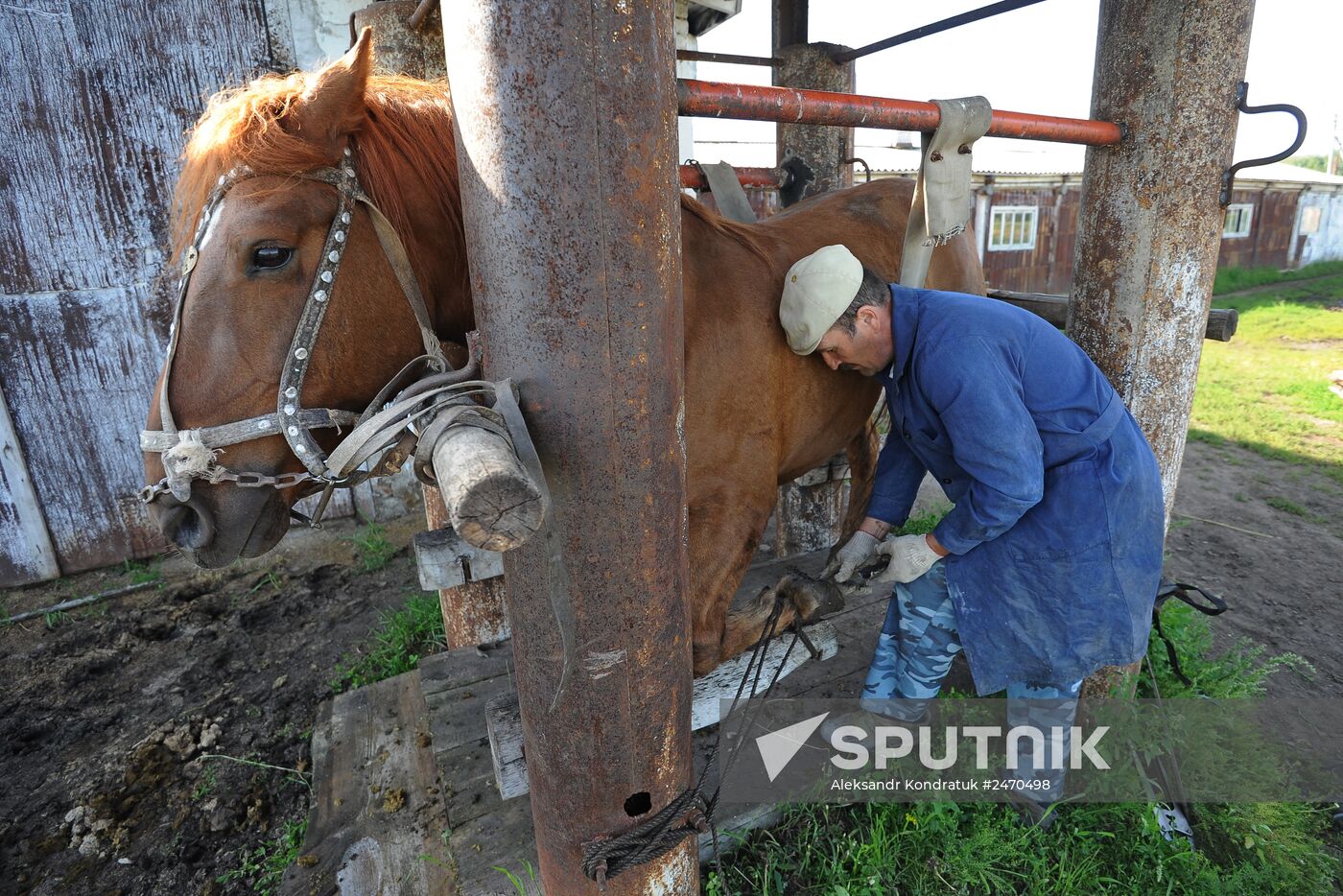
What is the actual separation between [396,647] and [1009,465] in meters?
3.19

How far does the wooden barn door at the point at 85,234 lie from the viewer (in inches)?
161

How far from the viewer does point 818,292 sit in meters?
1.85

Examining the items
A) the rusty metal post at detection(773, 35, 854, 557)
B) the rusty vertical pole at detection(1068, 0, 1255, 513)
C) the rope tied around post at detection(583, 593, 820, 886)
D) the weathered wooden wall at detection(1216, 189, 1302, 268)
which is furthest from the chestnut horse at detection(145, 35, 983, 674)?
the weathered wooden wall at detection(1216, 189, 1302, 268)

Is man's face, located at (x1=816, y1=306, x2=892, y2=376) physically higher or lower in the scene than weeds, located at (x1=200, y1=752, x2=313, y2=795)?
higher

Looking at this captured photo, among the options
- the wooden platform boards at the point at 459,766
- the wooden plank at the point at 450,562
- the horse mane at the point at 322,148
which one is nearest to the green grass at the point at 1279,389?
the wooden platform boards at the point at 459,766

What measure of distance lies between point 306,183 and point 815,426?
5.03 ft

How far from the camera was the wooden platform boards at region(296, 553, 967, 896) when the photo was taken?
6.57ft

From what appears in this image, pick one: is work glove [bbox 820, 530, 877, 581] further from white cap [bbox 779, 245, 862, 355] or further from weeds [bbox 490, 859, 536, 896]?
weeds [bbox 490, 859, 536, 896]

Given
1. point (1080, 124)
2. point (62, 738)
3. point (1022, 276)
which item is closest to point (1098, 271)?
point (1080, 124)

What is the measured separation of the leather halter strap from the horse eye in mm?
68

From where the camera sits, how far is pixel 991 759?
2426 millimetres

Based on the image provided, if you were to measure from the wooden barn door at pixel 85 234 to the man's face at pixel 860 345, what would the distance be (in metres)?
4.42

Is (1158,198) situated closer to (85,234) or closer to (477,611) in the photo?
(477,611)

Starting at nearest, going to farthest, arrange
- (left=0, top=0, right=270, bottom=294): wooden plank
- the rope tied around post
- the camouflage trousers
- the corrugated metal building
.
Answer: the rope tied around post → the camouflage trousers → (left=0, top=0, right=270, bottom=294): wooden plank → the corrugated metal building
